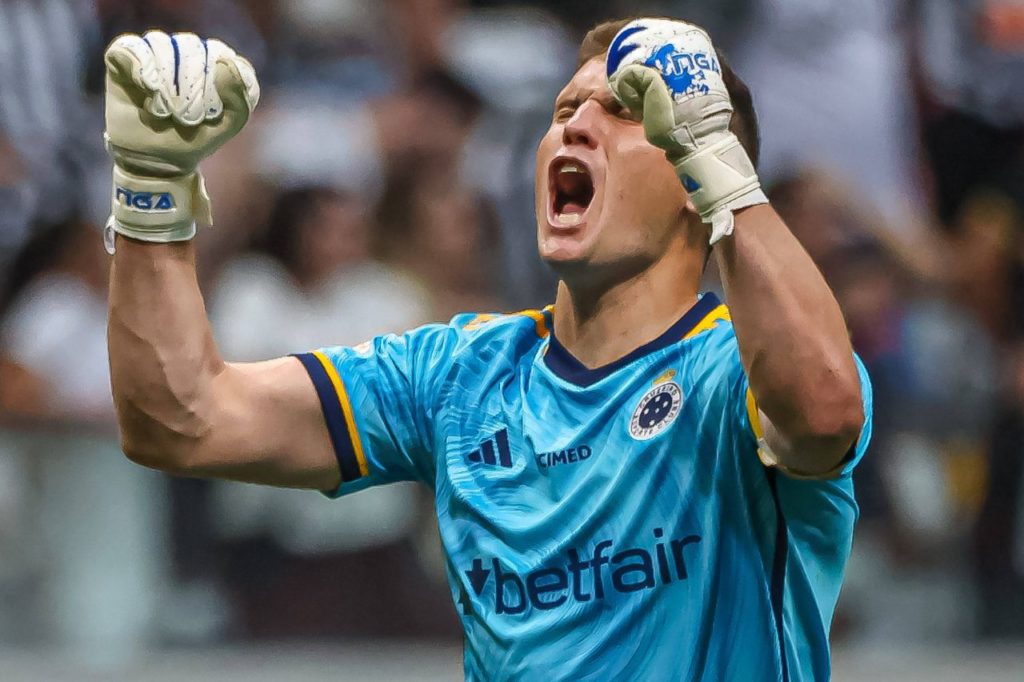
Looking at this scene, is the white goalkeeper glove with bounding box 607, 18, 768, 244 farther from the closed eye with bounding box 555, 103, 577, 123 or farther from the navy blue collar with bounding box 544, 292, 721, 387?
the closed eye with bounding box 555, 103, 577, 123

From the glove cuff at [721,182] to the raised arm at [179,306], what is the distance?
0.74 meters

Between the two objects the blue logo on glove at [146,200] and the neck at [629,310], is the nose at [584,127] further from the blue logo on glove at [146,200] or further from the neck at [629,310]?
the blue logo on glove at [146,200]

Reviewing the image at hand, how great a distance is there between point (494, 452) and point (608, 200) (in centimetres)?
50

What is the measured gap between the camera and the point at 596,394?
2.80 m

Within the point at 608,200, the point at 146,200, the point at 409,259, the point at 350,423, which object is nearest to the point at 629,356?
the point at 608,200

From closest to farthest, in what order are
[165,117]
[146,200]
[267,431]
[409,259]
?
[165,117] → [146,200] → [267,431] → [409,259]

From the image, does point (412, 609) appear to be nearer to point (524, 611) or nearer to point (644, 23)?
point (524, 611)

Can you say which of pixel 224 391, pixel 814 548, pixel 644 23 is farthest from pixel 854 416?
pixel 224 391

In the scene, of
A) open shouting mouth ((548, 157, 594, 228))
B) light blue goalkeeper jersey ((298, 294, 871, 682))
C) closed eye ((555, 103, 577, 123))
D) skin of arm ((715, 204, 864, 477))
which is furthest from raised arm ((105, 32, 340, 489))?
skin of arm ((715, 204, 864, 477))

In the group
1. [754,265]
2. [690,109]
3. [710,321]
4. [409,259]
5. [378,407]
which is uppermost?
[690,109]

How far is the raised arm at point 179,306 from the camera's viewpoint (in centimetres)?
254

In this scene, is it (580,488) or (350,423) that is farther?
(350,423)

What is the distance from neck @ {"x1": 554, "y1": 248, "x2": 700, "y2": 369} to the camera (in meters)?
2.88

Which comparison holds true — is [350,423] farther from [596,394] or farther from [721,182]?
[721,182]
